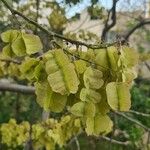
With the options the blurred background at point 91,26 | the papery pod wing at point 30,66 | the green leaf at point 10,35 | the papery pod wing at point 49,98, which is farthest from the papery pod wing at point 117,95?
the blurred background at point 91,26

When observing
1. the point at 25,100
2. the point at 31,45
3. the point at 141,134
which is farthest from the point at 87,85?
the point at 25,100

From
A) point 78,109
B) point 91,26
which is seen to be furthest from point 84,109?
point 91,26

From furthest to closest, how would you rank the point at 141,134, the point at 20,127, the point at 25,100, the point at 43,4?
the point at 25,100
the point at 43,4
the point at 141,134
the point at 20,127

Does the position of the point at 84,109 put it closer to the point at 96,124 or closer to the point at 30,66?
the point at 96,124

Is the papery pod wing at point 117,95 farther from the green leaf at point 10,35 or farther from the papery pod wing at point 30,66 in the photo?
the green leaf at point 10,35

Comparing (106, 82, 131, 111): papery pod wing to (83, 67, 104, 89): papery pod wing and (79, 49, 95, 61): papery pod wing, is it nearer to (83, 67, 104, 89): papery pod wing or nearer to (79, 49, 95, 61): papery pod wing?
(83, 67, 104, 89): papery pod wing

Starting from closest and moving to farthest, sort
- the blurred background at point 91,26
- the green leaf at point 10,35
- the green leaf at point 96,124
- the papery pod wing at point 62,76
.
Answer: the papery pod wing at point 62,76 < the green leaf at point 96,124 < the green leaf at point 10,35 < the blurred background at point 91,26

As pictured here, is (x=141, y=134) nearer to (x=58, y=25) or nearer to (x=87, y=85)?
(x=58, y=25)
